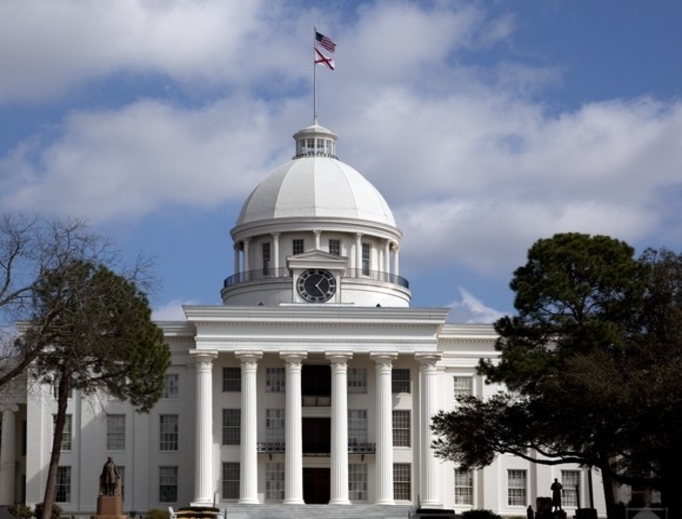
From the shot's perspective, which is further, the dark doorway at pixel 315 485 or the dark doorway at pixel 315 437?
the dark doorway at pixel 315 437

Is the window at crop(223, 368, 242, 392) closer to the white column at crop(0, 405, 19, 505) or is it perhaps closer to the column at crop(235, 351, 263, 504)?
the column at crop(235, 351, 263, 504)

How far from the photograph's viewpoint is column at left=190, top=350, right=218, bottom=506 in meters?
78.2

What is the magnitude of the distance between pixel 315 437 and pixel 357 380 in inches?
154

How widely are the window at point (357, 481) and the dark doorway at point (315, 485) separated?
136 centimetres

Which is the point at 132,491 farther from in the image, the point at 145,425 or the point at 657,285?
the point at 657,285

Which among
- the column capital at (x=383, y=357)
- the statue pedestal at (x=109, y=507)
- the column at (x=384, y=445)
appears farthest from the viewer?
the column capital at (x=383, y=357)

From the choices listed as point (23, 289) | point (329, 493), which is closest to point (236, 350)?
point (329, 493)

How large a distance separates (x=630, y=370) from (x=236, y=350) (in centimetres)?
3108

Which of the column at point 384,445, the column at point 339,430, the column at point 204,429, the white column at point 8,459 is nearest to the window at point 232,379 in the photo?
the column at point 204,429

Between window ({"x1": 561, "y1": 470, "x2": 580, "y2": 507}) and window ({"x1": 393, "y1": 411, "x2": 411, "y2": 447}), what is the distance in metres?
9.05

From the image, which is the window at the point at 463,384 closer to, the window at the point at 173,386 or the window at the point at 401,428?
the window at the point at 401,428

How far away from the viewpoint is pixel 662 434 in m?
50.8

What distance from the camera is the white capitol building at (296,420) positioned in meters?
79.1

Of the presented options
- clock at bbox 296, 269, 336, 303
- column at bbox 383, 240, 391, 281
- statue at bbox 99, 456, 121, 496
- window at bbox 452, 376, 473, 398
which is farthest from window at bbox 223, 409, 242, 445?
statue at bbox 99, 456, 121, 496
